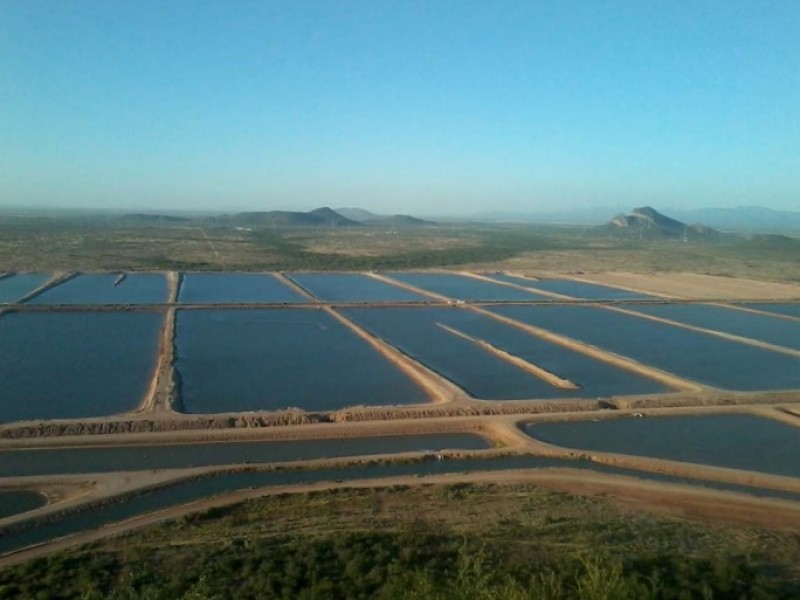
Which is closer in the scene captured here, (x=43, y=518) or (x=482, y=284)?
(x=43, y=518)

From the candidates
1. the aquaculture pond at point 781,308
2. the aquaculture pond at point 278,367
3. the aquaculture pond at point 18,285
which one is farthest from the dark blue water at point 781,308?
the aquaculture pond at point 18,285

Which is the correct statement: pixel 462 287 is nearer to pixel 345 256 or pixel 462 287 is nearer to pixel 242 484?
pixel 345 256

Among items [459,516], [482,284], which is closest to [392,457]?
[459,516]

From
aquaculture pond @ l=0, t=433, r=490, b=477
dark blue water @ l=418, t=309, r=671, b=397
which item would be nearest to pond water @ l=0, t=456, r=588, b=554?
aquaculture pond @ l=0, t=433, r=490, b=477

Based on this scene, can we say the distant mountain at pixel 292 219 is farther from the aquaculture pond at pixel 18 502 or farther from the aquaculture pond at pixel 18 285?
the aquaculture pond at pixel 18 502

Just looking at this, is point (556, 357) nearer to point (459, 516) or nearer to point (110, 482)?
point (459, 516)

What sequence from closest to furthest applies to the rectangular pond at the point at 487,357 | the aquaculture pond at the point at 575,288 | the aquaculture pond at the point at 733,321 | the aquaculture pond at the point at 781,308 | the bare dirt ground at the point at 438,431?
the bare dirt ground at the point at 438,431, the rectangular pond at the point at 487,357, the aquaculture pond at the point at 733,321, the aquaculture pond at the point at 781,308, the aquaculture pond at the point at 575,288

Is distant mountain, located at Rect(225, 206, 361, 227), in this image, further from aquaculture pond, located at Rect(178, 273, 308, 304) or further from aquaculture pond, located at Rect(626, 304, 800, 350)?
aquaculture pond, located at Rect(626, 304, 800, 350)
